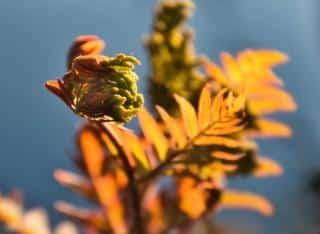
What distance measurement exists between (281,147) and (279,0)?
1435mm

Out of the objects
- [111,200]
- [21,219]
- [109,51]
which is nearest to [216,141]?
[111,200]

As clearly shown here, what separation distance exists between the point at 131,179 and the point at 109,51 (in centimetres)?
170

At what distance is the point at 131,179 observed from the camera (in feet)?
2.23

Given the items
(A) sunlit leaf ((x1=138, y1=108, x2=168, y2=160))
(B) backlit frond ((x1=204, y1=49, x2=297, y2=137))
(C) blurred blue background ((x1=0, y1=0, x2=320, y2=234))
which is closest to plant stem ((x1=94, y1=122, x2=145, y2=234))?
(A) sunlit leaf ((x1=138, y1=108, x2=168, y2=160))

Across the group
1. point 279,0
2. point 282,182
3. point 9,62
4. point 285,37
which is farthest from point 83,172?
point 279,0

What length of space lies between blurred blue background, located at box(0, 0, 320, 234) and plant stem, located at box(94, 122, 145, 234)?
4.49 feet

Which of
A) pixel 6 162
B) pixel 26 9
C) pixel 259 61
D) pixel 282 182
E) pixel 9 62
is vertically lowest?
pixel 282 182

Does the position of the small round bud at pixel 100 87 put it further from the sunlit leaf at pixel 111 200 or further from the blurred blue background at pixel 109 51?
the blurred blue background at pixel 109 51

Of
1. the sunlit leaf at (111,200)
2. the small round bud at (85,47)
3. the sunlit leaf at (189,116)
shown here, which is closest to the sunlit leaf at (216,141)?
the sunlit leaf at (189,116)

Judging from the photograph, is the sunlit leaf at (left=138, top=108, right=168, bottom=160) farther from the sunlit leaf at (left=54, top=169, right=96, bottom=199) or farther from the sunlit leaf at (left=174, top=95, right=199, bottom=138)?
the sunlit leaf at (left=54, top=169, right=96, bottom=199)

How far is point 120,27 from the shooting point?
356 centimetres

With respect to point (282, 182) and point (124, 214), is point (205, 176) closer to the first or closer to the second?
point (124, 214)

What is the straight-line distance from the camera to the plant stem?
0.60 meters

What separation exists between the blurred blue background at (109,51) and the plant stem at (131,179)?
1.37 metres
